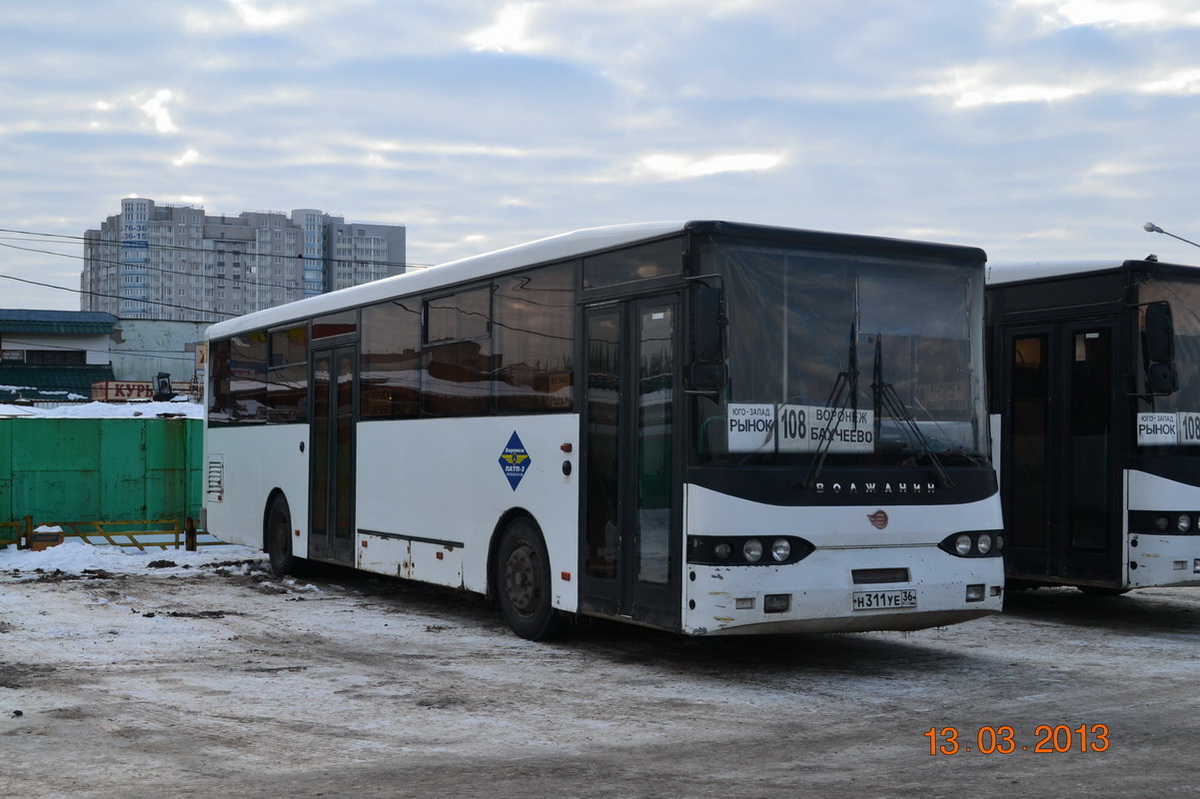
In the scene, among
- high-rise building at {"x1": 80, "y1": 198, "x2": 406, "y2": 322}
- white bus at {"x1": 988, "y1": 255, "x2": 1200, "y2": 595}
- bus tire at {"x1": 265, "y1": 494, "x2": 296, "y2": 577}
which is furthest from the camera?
high-rise building at {"x1": 80, "y1": 198, "x2": 406, "y2": 322}

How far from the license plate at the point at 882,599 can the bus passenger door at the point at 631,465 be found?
121 centimetres

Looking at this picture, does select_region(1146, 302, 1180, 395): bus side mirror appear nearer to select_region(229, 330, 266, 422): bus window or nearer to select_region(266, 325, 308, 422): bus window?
select_region(266, 325, 308, 422): bus window

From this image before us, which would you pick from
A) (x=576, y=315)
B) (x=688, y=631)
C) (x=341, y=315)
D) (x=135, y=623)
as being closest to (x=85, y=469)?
(x=341, y=315)

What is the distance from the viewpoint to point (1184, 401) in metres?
12.2

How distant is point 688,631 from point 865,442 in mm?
1780

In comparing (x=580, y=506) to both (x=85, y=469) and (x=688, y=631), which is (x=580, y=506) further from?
(x=85, y=469)

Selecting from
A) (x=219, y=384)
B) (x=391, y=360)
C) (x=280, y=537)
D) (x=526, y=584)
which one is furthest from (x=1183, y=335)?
(x=219, y=384)

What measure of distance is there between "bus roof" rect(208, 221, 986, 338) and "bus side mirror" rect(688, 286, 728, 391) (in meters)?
0.66

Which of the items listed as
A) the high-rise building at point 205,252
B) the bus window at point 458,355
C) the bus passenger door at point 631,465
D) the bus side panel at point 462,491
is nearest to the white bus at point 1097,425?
the bus passenger door at point 631,465

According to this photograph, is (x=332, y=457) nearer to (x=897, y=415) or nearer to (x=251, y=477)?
(x=251, y=477)

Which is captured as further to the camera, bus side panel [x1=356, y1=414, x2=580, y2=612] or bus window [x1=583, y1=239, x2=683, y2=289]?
bus side panel [x1=356, y1=414, x2=580, y2=612]

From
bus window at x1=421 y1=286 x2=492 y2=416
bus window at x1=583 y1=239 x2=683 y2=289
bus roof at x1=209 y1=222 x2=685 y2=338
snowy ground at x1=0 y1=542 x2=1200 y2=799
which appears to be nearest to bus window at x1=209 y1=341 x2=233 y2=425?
bus roof at x1=209 y1=222 x2=685 y2=338

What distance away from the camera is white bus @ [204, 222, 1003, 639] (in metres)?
9.12

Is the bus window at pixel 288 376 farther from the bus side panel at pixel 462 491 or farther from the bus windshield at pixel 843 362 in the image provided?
the bus windshield at pixel 843 362
